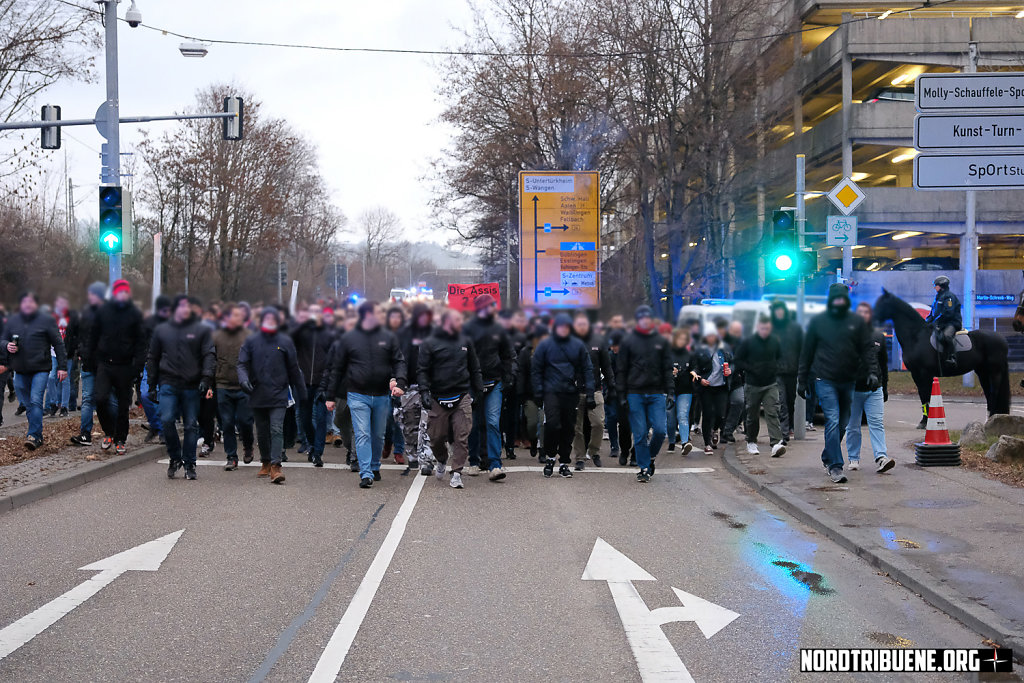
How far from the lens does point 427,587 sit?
690 centimetres

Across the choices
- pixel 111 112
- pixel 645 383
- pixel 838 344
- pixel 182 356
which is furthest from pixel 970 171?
pixel 111 112

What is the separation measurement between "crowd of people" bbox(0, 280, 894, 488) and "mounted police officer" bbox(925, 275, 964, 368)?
31.4 inches

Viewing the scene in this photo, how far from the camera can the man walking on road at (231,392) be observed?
1298 centimetres

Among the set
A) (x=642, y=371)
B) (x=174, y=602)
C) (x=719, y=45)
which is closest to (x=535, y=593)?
(x=174, y=602)

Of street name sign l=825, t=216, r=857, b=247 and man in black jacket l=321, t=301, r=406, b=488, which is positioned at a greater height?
street name sign l=825, t=216, r=857, b=247

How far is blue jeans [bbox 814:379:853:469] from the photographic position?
37.3ft

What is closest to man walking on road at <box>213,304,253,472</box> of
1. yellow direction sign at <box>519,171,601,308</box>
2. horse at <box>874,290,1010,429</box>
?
horse at <box>874,290,1010,429</box>

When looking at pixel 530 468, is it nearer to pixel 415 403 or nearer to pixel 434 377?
pixel 415 403

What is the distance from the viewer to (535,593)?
6.77 meters

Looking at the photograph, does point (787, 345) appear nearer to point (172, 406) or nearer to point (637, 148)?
point (172, 406)

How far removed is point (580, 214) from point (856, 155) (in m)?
25.1

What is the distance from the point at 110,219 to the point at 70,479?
302 inches

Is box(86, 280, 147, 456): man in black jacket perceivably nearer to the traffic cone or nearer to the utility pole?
the utility pole

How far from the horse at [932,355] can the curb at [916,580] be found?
361cm
